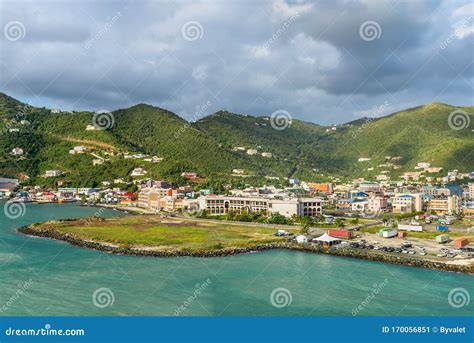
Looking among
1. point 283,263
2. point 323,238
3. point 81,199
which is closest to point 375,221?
point 323,238

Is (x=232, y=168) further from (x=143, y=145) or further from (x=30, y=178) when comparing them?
(x=30, y=178)

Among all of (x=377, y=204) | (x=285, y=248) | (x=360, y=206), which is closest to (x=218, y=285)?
(x=285, y=248)

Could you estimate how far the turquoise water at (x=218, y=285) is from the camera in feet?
33.0

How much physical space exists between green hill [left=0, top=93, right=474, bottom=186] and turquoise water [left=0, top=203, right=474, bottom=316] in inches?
1173

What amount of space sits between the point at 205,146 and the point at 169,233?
39225 millimetres

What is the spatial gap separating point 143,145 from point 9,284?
162 feet

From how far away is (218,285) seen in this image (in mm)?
11812

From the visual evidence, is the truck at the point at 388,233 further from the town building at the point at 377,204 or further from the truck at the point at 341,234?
the town building at the point at 377,204

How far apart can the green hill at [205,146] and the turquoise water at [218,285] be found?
2980cm

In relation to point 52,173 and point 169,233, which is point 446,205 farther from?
point 52,173

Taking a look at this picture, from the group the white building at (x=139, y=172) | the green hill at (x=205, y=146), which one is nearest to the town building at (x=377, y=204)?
the green hill at (x=205, y=146)

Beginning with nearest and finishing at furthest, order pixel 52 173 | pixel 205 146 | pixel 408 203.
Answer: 1. pixel 408 203
2. pixel 52 173
3. pixel 205 146

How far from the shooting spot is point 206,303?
10.3 metres

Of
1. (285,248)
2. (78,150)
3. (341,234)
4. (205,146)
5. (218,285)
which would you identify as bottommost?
(218,285)
